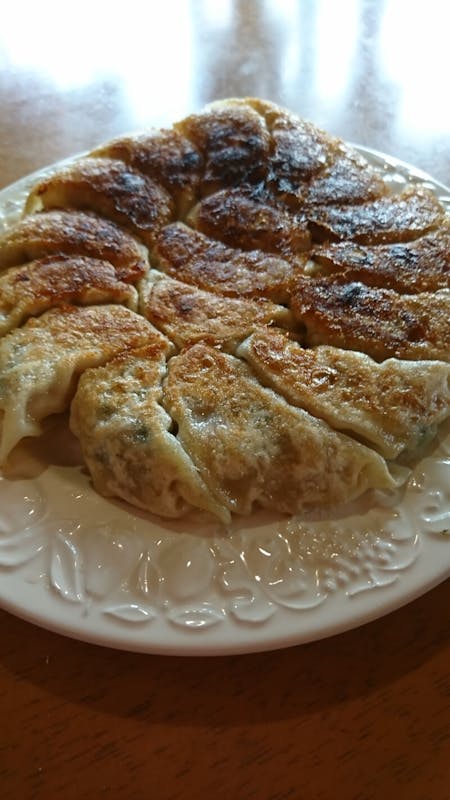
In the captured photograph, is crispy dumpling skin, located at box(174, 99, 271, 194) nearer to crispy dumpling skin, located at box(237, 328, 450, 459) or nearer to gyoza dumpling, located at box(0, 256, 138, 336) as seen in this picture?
gyoza dumpling, located at box(0, 256, 138, 336)

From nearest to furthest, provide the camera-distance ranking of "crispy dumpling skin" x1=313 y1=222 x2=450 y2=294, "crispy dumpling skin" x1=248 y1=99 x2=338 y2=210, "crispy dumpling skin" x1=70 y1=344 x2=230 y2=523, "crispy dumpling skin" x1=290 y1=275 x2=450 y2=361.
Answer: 1. "crispy dumpling skin" x1=70 y1=344 x2=230 y2=523
2. "crispy dumpling skin" x1=290 y1=275 x2=450 y2=361
3. "crispy dumpling skin" x1=313 y1=222 x2=450 y2=294
4. "crispy dumpling skin" x1=248 y1=99 x2=338 y2=210

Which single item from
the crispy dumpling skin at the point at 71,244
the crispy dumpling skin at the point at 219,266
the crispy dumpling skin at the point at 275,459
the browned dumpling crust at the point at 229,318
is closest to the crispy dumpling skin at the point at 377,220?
the browned dumpling crust at the point at 229,318

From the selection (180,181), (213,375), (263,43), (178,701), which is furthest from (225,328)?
(263,43)

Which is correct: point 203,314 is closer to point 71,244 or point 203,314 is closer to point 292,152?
point 71,244

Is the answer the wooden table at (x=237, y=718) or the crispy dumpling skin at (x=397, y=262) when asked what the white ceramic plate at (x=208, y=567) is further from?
the crispy dumpling skin at (x=397, y=262)

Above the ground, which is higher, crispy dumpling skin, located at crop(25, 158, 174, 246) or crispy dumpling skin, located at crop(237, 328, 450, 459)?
crispy dumpling skin, located at crop(25, 158, 174, 246)

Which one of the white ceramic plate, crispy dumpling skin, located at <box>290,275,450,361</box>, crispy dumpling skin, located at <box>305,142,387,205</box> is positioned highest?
crispy dumpling skin, located at <box>305,142,387,205</box>

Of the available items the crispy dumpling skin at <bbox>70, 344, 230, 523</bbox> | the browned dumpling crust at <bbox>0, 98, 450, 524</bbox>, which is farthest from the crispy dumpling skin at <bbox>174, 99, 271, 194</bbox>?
the crispy dumpling skin at <bbox>70, 344, 230, 523</bbox>
